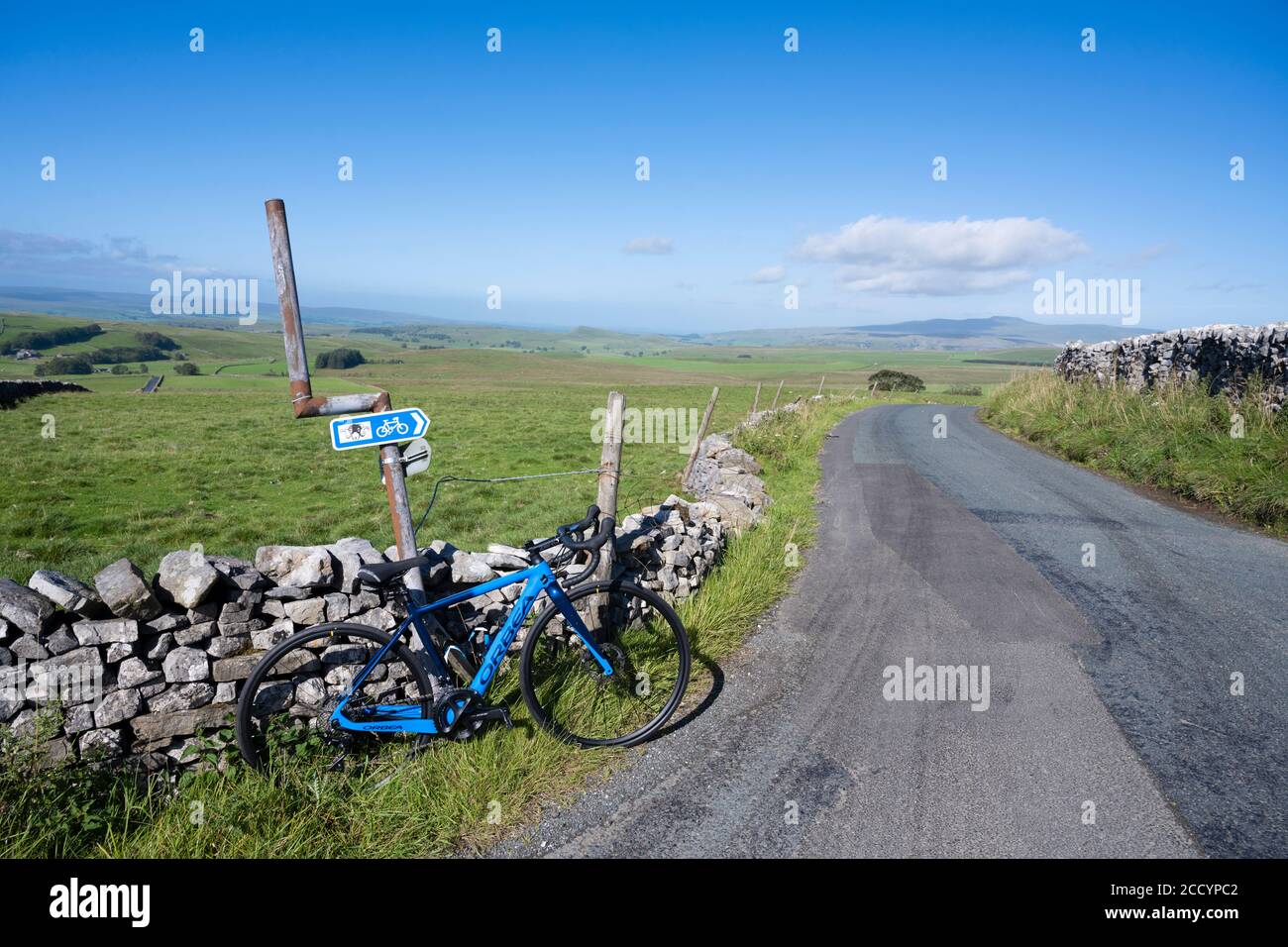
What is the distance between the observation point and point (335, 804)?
3896mm

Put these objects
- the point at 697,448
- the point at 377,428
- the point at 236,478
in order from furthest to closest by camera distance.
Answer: the point at 236,478, the point at 697,448, the point at 377,428

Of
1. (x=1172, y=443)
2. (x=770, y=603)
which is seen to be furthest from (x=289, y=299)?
(x=1172, y=443)

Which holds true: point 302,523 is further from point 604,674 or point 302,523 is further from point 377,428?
point 604,674

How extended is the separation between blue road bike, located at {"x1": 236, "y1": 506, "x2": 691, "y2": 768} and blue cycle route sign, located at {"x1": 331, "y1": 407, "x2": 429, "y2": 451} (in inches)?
31.8

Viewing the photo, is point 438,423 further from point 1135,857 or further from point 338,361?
point 338,361

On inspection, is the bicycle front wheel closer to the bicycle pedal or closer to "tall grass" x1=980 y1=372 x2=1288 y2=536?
the bicycle pedal

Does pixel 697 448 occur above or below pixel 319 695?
above

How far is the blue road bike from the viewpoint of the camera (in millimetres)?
4234

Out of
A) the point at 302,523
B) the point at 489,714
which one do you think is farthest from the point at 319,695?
the point at 302,523

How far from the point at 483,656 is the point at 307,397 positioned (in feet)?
7.04

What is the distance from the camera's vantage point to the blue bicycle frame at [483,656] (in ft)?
13.9

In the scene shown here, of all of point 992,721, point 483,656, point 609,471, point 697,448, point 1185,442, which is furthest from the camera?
point 1185,442

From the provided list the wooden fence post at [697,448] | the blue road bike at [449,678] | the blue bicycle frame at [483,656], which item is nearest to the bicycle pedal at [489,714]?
the blue road bike at [449,678]

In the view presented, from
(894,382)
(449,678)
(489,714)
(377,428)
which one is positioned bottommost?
(489,714)
